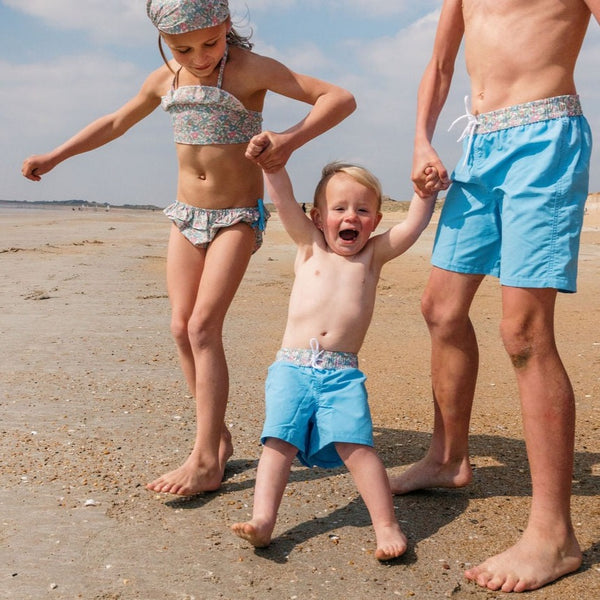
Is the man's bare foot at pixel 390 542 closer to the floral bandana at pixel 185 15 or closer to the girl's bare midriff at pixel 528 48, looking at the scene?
the girl's bare midriff at pixel 528 48

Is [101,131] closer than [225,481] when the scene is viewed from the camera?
No

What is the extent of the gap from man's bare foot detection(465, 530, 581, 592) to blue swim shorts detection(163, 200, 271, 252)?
5.70 ft

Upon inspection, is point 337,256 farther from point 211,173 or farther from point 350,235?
point 211,173

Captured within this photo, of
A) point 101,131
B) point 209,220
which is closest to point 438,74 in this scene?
point 209,220

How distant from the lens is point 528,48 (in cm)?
283

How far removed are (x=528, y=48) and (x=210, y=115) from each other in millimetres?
1405

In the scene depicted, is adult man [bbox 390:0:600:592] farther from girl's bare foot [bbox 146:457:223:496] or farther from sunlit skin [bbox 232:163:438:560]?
girl's bare foot [bbox 146:457:223:496]

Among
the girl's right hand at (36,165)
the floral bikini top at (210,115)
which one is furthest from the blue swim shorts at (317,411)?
the girl's right hand at (36,165)

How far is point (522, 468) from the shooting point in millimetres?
3686

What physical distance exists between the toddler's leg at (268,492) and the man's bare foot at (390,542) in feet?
1.23

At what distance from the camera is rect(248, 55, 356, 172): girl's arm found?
3.15 metres

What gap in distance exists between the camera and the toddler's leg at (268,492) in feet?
9.02

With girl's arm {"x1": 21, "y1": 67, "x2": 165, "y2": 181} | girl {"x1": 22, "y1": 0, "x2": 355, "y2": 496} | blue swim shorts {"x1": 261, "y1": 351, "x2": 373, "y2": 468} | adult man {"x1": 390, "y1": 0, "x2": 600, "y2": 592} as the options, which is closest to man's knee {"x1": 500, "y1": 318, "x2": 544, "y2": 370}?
adult man {"x1": 390, "y1": 0, "x2": 600, "y2": 592}

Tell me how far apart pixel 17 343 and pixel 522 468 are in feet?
12.8
